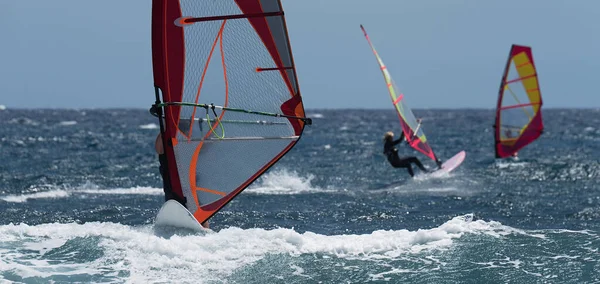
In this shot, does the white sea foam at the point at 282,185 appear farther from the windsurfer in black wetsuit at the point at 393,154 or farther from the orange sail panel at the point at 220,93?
the orange sail panel at the point at 220,93

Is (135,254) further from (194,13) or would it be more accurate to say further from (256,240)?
(194,13)

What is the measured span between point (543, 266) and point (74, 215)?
7.09 metres

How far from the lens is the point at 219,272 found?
25.2 feet

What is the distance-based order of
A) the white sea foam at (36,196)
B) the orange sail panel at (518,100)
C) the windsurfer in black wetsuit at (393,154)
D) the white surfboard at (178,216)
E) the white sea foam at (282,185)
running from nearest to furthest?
1. the white surfboard at (178,216)
2. the white sea foam at (36,196)
3. the white sea foam at (282,185)
4. the windsurfer in black wetsuit at (393,154)
5. the orange sail panel at (518,100)

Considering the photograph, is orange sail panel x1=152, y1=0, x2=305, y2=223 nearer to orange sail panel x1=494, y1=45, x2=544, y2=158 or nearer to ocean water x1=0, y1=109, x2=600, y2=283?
ocean water x1=0, y1=109, x2=600, y2=283

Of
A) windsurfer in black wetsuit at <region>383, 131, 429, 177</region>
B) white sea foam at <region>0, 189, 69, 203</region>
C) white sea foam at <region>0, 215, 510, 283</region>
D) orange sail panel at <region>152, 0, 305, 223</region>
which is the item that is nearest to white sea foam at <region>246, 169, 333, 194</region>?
windsurfer in black wetsuit at <region>383, 131, 429, 177</region>

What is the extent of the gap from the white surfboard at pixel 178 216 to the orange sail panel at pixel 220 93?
33cm

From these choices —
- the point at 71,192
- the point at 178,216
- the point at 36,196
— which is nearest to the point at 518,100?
the point at 71,192

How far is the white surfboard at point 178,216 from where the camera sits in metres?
9.32

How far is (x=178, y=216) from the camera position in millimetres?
9344

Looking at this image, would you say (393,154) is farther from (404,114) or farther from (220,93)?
(220,93)

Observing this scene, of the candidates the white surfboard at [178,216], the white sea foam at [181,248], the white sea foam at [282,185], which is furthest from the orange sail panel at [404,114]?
the white surfboard at [178,216]

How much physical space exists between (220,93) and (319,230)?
2559 millimetres

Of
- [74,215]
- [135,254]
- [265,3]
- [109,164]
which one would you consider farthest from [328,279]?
[109,164]
